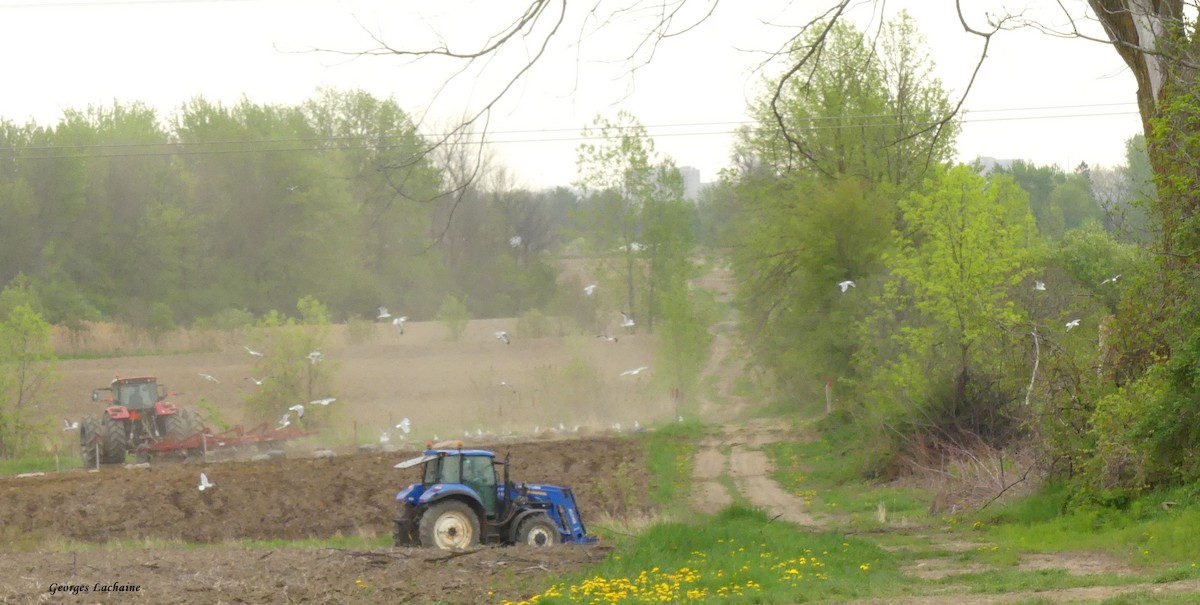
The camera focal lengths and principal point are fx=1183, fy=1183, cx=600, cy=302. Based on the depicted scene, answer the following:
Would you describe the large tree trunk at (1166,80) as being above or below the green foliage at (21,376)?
above

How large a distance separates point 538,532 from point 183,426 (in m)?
18.6

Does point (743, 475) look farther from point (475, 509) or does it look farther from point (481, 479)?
point (475, 509)

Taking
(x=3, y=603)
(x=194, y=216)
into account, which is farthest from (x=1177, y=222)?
(x=194, y=216)

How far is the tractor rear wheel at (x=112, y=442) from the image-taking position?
101ft

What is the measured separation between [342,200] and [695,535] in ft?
144

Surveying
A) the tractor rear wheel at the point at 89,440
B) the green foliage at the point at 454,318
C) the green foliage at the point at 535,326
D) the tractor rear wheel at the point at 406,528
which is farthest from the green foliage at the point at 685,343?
the tractor rear wheel at the point at 406,528

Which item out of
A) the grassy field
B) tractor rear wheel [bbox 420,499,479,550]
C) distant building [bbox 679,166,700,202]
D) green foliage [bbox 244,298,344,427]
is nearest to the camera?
the grassy field

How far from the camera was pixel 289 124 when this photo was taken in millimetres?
56438

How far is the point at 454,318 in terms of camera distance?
4903cm

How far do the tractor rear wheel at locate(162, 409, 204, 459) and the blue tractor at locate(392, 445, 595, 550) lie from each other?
16.7 metres

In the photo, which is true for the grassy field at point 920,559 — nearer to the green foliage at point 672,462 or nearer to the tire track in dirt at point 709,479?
the tire track in dirt at point 709,479

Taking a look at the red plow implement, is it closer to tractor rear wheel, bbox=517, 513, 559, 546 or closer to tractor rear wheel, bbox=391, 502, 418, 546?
tractor rear wheel, bbox=391, 502, 418, 546

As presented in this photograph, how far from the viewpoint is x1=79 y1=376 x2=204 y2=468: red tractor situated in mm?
30953

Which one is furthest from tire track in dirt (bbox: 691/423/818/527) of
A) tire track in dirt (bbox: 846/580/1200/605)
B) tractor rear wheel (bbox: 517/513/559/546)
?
tire track in dirt (bbox: 846/580/1200/605)
